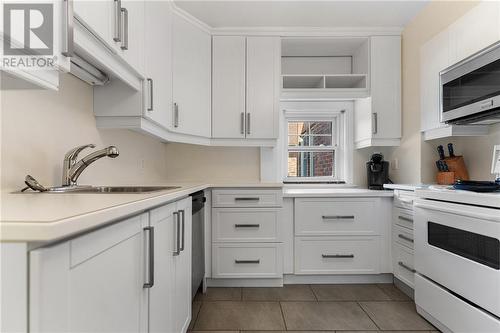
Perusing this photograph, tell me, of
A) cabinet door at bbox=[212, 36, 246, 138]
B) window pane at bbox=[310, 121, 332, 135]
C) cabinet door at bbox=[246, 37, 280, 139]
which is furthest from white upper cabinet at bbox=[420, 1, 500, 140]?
cabinet door at bbox=[212, 36, 246, 138]

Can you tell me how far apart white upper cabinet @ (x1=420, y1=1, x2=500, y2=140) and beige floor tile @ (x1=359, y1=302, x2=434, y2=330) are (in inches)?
51.1

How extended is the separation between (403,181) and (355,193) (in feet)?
1.82

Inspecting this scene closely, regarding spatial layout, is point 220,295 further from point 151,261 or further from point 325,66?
point 325,66

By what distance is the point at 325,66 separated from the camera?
336 centimetres

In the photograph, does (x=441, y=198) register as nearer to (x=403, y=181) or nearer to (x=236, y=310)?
(x=403, y=181)

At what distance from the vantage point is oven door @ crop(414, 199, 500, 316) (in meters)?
1.48

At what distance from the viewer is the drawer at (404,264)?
2.38 meters

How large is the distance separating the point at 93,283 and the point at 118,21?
1218 mm

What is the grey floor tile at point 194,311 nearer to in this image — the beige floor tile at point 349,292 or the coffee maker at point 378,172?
the beige floor tile at point 349,292

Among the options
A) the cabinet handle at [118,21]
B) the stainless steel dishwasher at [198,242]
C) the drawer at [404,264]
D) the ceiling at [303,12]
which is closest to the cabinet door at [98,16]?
the cabinet handle at [118,21]

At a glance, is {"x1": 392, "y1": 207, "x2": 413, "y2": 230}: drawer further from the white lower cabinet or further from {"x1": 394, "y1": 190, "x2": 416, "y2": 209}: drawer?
the white lower cabinet

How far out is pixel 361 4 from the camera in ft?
8.40

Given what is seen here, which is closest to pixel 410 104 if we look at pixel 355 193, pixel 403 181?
pixel 403 181

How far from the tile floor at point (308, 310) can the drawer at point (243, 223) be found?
0.44 m
